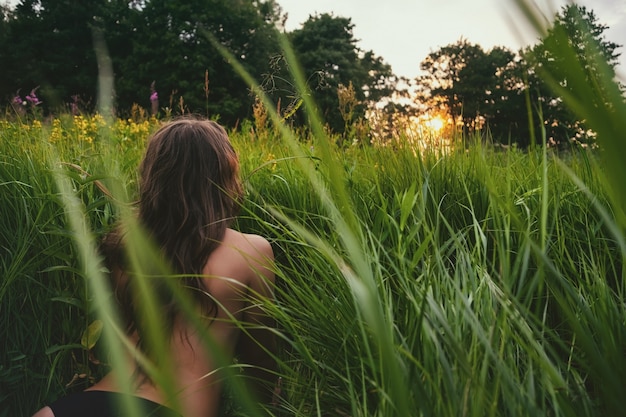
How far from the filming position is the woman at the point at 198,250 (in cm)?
171

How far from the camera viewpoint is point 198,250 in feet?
6.08

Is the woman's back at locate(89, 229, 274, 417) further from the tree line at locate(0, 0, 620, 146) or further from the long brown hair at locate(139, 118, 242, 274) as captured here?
the tree line at locate(0, 0, 620, 146)

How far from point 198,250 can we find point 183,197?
23 cm

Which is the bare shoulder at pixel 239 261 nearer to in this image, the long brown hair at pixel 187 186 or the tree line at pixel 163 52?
the long brown hair at pixel 187 186

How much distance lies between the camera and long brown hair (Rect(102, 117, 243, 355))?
1.87 meters

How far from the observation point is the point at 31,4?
89.2 feet

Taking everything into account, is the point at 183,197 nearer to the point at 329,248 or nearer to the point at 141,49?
the point at 329,248

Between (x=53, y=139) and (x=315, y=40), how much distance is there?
88.1 ft

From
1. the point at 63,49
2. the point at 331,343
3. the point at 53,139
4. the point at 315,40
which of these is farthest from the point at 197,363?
the point at 63,49

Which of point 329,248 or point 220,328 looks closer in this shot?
point 329,248

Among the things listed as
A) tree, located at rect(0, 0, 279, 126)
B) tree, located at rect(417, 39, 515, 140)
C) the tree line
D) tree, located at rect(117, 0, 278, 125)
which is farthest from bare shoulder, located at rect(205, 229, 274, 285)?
tree, located at rect(417, 39, 515, 140)

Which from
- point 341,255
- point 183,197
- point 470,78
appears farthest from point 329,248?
point 470,78

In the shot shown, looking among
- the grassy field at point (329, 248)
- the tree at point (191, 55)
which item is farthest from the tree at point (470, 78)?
the grassy field at point (329, 248)

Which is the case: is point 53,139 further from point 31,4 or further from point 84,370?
point 31,4
